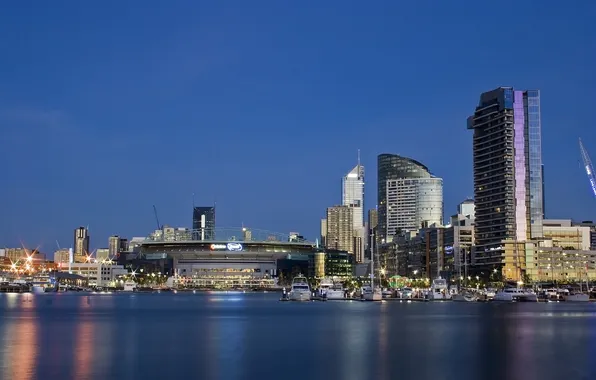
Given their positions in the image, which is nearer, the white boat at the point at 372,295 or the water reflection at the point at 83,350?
the water reflection at the point at 83,350

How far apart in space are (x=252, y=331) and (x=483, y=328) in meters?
23.2

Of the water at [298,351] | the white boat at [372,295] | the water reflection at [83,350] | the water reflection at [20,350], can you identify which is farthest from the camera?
the white boat at [372,295]

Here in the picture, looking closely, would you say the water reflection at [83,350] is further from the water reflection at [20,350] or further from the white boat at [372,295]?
the white boat at [372,295]

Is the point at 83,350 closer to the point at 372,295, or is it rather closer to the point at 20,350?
the point at 20,350

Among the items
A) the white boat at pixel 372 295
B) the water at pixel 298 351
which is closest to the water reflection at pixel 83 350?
the water at pixel 298 351

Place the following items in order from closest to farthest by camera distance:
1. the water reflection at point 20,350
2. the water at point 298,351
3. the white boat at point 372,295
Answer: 1. the water reflection at point 20,350
2. the water at point 298,351
3. the white boat at point 372,295

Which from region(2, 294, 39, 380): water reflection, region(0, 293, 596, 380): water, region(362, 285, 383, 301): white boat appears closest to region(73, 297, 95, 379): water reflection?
region(0, 293, 596, 380): water

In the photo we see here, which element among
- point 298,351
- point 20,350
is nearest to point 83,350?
point 20,350

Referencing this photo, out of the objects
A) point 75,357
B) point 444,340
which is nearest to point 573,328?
point 444,340

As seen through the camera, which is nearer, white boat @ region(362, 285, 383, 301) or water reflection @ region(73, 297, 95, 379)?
water reflection @ region(73, 297, 95, 379)

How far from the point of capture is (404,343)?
65.4m

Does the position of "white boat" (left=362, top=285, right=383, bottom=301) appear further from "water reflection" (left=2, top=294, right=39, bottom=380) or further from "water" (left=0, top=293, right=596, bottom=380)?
"water reflection" (left=2, top=294, right=39, bottom=380)

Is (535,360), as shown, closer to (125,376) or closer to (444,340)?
(444,340)

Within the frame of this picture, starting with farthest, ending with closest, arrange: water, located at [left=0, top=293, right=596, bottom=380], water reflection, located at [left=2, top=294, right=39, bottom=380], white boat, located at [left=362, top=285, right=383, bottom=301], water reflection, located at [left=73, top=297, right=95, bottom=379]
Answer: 1. white boat, located at [left=362, top=285, right=383, bottom=301]
2. water reflection, located at [left=73, top=297, right=95, bottom=379]
3. water, located at [left=0, top=293, right=596, bottom=380]
4. water reflection, located at [left=2, top=294, right=39, bottom=380]
